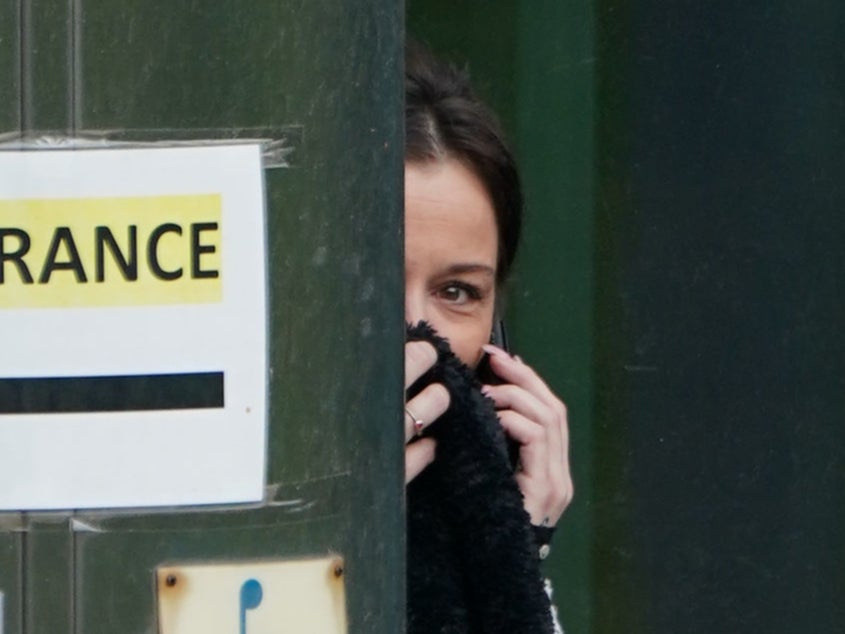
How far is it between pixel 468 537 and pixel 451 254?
58 centimetres

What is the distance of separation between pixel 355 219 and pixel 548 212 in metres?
2.39

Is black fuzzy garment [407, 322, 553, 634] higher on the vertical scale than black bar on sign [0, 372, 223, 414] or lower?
lower

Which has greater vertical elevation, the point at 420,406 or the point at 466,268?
the point at 466,268

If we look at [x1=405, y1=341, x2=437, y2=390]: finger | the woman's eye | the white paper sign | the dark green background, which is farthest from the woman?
the white paper sign

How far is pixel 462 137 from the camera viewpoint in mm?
2656

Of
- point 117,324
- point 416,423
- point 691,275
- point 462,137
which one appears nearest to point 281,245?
point 117,324

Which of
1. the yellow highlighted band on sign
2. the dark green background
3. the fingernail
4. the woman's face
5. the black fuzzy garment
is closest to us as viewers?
the yellow highlighted band on sign

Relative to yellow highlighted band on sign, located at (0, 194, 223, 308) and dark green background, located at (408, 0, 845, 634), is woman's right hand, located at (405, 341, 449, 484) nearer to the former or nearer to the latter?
yellow highlighted band on sign, located at (0, 194, 223, 308)

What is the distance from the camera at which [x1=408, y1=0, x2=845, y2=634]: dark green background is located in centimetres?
369

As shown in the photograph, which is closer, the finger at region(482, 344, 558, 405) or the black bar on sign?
the black bar on sign

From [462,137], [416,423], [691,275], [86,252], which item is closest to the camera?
[86,252]

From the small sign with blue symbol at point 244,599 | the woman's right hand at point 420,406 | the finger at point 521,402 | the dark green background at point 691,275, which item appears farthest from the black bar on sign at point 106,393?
the dark green background at point 691,275

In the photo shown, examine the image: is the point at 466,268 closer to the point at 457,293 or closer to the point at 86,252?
the point at 457,293

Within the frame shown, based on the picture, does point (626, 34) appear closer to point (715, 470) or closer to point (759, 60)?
point (759, 60)
